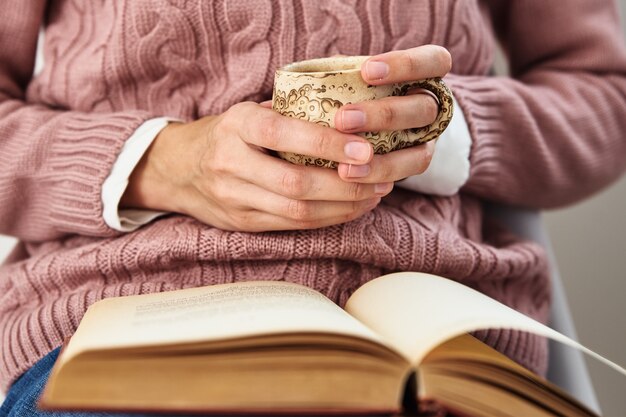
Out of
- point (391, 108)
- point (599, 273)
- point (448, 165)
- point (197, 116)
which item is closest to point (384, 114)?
point (391, 108)

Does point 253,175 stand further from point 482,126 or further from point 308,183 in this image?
point 482,126

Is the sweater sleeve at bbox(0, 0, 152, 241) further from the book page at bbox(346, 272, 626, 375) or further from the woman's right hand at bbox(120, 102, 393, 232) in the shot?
the book page at bbox(346, 272, 626, 375)

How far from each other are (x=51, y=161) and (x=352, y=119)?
0.40m

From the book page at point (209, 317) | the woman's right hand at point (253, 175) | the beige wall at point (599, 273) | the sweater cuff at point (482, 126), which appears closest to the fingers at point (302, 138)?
the woman's right hand at point (253, 175)

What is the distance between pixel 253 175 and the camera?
0.57 metres

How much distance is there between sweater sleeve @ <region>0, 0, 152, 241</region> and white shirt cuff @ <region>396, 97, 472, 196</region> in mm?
321

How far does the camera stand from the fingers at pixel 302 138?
51 centimetres

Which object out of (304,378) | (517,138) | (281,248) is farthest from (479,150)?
(304,378)

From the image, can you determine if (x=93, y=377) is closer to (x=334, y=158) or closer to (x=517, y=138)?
(x=334, y=158)

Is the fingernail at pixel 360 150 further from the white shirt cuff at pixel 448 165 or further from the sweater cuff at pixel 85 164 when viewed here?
the sweater cuff at pixel 85 164

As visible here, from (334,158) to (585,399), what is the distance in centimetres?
50

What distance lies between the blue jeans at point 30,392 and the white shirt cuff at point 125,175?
0.15 meters

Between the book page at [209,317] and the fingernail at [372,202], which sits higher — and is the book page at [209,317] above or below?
below

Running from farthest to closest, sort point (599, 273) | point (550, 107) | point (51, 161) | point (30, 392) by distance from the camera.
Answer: point (599, 273) < point (550, 107) < point (51, 161) < point (30, 392)
